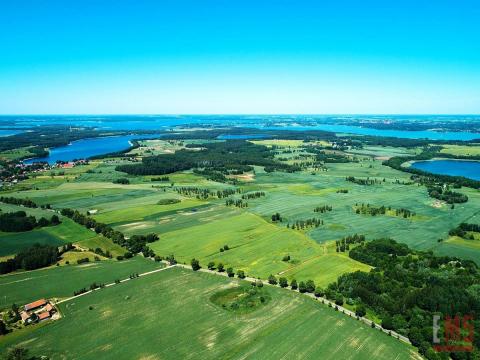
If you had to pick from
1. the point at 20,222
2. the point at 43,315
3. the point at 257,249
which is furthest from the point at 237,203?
the point at 43,315

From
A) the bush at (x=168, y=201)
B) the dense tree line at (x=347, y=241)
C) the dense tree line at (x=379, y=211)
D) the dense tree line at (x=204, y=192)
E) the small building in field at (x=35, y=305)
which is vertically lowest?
the dense tree line at (x=204, y=192)

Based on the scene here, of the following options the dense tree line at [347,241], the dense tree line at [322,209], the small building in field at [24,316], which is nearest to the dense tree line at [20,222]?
the small building in field at [24,316]

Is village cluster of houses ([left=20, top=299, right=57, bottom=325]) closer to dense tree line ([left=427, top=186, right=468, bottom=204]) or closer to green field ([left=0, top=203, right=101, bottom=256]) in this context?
green field ([left=0, top=203, right=101, bottom=256])

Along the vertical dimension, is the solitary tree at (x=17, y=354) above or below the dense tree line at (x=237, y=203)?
above

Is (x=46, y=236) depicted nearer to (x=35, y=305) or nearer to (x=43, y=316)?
(x=35, y=305)

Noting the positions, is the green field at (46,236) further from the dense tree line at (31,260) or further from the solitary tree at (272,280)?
the solitary tree at (272,280)

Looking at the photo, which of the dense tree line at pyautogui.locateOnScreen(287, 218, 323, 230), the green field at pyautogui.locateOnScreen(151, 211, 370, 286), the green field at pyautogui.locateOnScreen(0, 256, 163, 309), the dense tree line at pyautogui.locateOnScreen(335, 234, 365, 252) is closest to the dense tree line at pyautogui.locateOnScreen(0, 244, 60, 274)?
the green field at pyautogui.locateOnScreen(0, 256, 163, 309)
